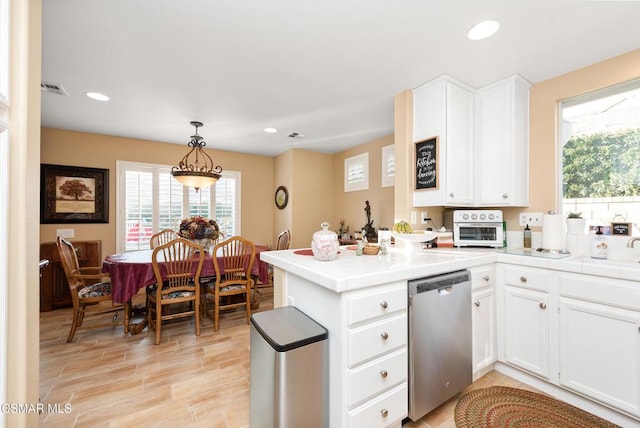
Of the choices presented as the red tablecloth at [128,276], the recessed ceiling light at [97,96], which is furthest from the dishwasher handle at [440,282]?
the recessed ceiling light at [97,96]

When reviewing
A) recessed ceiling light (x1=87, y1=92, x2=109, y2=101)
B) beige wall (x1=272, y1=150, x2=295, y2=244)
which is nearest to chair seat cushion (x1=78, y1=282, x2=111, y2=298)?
recessed ceiling light (x1=87, y1=92, x2=109, y2=101)

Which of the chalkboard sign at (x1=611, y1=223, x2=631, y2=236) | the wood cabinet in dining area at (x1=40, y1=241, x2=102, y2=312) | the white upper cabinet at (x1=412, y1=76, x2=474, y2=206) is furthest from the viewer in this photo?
the wood cabinet in dining area at (x1=40, y1=241, x2=102, y2=312)

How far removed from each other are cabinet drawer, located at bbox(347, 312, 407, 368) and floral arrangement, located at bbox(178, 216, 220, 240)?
2.52 metres

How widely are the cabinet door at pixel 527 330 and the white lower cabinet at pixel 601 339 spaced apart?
10 cm

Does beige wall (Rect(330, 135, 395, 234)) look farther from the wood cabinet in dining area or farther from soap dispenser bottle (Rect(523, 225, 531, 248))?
the wood cabinet in dining area

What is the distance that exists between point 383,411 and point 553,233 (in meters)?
1.89

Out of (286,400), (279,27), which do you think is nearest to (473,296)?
(286,400)

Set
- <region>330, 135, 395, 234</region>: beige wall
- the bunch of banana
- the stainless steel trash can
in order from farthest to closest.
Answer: <region>330, 135, 395, 234</region>: beige wall < the bunch of banana < the stainless steel trash can

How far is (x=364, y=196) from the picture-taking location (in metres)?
4.57

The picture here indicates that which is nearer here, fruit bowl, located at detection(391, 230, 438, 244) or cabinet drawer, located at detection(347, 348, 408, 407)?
cabinet drawer, located at detection(347, 348, 408, 407)

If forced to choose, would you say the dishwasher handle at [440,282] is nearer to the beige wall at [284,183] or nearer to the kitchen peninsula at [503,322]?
the kitchen peninsula at [503,322]

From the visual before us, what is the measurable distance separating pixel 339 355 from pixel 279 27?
6.51ft

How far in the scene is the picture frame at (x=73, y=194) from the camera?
3.71m

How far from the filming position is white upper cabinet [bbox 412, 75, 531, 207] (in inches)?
92.2
